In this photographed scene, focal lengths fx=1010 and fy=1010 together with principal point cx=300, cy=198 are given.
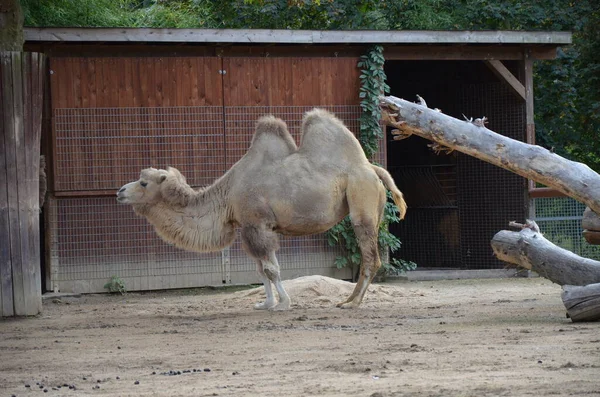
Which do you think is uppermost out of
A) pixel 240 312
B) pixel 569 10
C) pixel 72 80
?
pixel 569 10

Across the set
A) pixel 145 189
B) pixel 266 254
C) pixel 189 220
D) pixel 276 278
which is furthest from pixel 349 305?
pixel 145 189

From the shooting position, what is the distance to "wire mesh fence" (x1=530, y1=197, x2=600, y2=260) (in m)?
17.0

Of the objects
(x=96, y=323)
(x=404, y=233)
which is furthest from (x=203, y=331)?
(x=404, y=233)

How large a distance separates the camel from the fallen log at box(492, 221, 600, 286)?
1918 millimetres

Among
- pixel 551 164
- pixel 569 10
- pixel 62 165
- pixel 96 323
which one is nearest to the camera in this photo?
pixel 551 164

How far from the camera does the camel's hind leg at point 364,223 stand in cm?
1200

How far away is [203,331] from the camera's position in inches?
401

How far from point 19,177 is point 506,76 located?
8616 millimetres

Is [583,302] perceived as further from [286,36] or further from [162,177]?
[286,36]

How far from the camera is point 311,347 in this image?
336 inches

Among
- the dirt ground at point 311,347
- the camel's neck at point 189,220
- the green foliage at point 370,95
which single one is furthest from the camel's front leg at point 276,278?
the green foliage at point 370,95

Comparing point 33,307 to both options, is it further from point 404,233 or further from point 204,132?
point 404,233

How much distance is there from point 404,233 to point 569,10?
21.4 ft

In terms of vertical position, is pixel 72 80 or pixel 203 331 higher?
pixel 72 80
